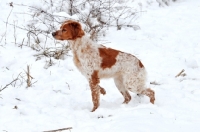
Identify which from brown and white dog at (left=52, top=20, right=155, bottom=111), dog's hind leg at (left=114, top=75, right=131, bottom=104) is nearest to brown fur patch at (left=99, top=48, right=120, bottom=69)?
brown and white dog at (left=52, top=20, right=155, bottom=111)

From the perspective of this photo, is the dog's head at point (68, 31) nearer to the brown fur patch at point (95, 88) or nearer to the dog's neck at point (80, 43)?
the dog's neck at point (80, 43)

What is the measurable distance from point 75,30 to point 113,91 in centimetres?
148

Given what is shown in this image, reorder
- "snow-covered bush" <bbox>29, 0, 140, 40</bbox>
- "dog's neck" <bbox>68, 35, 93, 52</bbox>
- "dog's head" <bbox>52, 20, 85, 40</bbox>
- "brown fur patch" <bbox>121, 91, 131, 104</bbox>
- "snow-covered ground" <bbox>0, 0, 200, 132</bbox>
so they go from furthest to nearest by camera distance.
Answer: "snow-covered bush" <bbox>29, 0, 140, 40</bbox> → "brown fur patch" <bbox>121, 91, 131, 104</bbox> → "dog's neck" <bbox>68, 35, 93, 52</bbox> → "dog's head" <bbox>52, 20, 85, 40</bbox> → "snow-covered ground" <bbox>0, 0, 200, 132</bbox>

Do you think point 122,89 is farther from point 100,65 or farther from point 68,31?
point 68,31

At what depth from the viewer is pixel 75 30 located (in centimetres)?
516

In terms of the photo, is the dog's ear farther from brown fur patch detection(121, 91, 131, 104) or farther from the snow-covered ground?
brown fur patch detection(121, 91, 131, 104)

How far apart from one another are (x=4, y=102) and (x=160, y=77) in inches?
114

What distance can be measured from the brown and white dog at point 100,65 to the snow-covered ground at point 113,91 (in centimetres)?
28

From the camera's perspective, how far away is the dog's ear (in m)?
5.09

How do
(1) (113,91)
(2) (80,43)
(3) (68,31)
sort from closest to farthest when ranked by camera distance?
(3) (68,31), (2) (80,43), (1) (113,91)

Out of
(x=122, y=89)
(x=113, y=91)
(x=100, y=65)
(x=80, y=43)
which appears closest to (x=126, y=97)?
(x=122, y=89)

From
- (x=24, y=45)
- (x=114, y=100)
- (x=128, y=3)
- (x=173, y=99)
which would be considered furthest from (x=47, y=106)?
(x=128, y=3)

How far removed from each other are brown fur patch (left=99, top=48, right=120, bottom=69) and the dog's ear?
417 mm

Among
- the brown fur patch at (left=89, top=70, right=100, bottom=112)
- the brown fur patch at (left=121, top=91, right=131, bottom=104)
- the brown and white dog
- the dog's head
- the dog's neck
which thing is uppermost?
the dog's head
